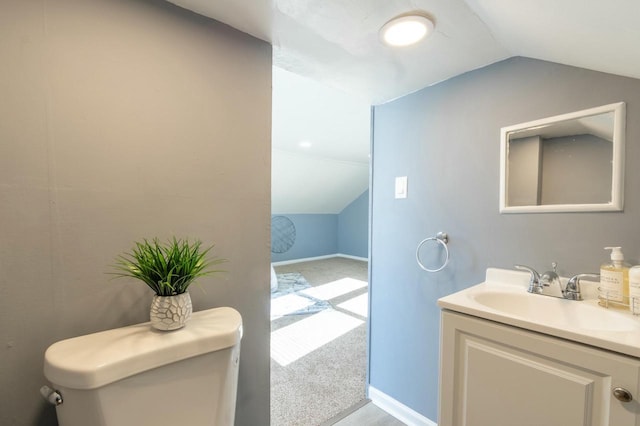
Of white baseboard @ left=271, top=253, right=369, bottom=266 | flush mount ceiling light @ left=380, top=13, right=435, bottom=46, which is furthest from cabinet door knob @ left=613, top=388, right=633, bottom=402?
white baseboard @ left=271, top=253, right=369, bottom=266

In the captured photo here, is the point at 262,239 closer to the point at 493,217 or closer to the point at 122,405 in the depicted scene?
the point at 122,405

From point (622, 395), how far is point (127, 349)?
1.22 metres

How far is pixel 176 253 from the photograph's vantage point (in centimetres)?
78

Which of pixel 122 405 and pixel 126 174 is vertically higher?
pixel 126 174

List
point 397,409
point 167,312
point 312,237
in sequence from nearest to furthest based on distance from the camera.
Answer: point 167,312, point 397,409, point 312,237

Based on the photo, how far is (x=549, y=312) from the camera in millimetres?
983

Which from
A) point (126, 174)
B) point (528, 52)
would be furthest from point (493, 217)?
point (126, 174)

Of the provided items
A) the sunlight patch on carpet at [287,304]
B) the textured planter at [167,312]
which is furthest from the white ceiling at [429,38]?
the sunlight patch on carpet at [287,304]

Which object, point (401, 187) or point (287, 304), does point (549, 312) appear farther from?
point (287, 304)

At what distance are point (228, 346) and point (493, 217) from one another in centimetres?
121

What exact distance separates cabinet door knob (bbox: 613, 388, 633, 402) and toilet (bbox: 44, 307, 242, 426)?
39.0 inches

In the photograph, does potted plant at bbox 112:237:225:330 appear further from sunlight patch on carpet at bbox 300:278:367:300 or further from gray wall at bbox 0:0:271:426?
sunlight patch on carpet at bbox 300:278:367:300

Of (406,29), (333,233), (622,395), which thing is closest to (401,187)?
(406,29)

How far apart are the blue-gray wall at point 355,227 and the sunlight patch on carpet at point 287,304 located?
2.99 meters
